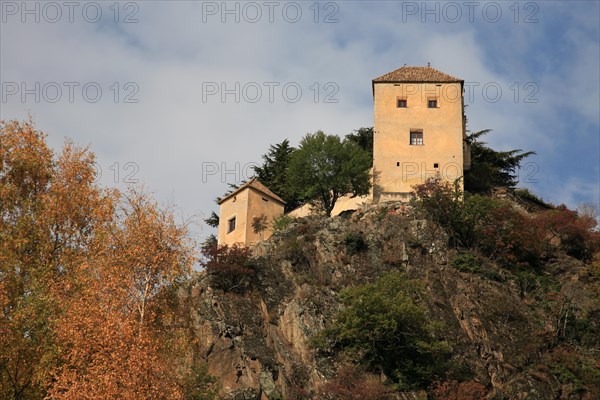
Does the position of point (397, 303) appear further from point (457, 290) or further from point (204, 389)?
point (204, 389)

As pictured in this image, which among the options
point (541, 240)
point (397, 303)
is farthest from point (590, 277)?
point (397, 303)

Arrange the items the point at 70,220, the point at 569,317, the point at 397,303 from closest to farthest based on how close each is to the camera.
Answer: the point at 70,220 < the point at 397,303 < the point at 569,317

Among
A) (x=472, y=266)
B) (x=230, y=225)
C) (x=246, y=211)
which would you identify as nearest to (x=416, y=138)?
(x=246, y=211)

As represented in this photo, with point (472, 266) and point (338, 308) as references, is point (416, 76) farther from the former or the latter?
point (338, 308)

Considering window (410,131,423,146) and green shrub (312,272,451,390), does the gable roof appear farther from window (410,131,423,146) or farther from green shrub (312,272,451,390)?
green shrub (312,272,451,390)

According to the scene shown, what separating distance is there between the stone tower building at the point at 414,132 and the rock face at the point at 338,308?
15.9 feet

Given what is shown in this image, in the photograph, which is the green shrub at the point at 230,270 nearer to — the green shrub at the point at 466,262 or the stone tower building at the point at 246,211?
the stone tower building at the point at 246,211

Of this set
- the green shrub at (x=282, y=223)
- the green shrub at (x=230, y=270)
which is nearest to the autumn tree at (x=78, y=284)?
the green shrub at (x=230, y=270)

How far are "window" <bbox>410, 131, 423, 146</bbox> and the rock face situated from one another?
21.1 ft

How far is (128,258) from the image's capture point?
26.0m

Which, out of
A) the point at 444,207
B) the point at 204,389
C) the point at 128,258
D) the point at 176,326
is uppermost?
the point at 444,207

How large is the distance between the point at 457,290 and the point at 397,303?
214 inches

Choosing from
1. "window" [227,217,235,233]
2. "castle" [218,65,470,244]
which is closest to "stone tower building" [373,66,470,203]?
"castle" [218,65,470,244]

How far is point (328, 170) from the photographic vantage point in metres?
49.0
